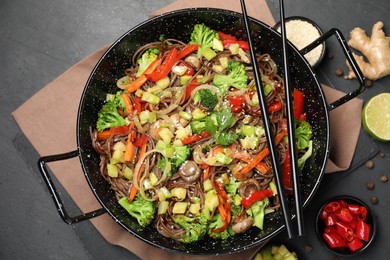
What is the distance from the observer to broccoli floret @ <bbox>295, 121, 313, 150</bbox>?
378 centimetres

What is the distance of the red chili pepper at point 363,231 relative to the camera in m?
4.15

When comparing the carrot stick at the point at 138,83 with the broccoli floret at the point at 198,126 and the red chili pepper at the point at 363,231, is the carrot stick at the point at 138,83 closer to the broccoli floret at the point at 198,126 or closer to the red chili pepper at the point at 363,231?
the broccoli floret at the point at 198,126

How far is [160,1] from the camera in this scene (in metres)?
4.59

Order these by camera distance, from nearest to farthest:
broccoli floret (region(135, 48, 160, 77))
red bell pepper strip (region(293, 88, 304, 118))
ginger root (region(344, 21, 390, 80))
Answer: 1. red bell pepper strip (region(293, 88, 304, 118))
2. broccoli floret (region(135, 48, 160, 77))
3. ginger root (region(344, 21, 390, 80))

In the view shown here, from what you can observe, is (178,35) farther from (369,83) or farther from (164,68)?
(369,83)

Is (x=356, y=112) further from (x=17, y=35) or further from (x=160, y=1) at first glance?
(x=17, y=35)

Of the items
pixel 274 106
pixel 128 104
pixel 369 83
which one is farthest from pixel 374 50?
pixel 128 104

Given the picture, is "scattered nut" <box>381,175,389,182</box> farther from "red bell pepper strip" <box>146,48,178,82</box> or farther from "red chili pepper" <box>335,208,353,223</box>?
"red bell pepper strip" <box>146,48,178,82</box>

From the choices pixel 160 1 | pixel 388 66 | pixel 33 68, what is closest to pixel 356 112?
pixel 388 66

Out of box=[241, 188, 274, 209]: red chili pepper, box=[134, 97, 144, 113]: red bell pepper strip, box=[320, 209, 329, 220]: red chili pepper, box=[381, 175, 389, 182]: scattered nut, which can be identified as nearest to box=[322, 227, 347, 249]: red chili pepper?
box=[320, 209, 329, 220]: red chili pepper

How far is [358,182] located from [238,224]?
4.47 ft

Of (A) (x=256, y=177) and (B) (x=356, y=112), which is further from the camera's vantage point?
(B) (x=356, y=112)

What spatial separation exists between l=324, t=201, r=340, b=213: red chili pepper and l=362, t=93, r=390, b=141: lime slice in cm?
69

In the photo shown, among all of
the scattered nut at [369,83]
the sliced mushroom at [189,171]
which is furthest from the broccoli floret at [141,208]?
the scattered nut at [369,83]
